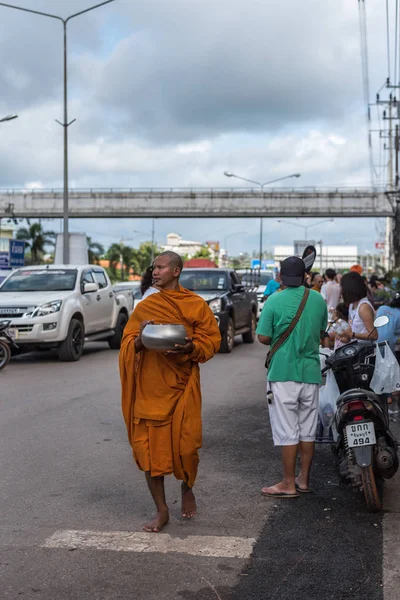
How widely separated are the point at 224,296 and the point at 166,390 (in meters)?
12.8

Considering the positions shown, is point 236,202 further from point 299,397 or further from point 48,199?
point 299,397

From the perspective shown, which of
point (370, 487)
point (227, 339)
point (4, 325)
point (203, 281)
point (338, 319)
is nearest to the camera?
point (370, 487)

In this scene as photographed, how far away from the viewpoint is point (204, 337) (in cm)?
521

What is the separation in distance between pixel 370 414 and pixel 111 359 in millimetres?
10921

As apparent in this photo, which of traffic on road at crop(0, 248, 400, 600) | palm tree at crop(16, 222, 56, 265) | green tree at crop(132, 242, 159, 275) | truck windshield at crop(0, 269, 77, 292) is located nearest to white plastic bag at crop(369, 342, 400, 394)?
traffic on road at crop(0, 248, 400, 600)

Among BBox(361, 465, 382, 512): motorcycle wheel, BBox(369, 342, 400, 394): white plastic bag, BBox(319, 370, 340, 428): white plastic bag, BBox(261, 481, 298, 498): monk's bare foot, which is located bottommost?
BBox(261, 481, 298, 498): monk's bare foot

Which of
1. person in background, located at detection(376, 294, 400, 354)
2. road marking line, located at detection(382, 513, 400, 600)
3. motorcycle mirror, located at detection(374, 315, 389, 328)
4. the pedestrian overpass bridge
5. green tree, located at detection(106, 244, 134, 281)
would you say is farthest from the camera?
green tree, located at detection(106, 244, 134, 281)

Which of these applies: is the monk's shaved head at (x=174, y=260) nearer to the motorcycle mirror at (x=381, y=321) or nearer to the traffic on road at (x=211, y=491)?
the traffic on road at (x=211, y=491)

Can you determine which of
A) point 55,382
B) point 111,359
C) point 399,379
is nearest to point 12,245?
point 111,359

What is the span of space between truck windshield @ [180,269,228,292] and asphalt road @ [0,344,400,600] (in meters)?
9.38

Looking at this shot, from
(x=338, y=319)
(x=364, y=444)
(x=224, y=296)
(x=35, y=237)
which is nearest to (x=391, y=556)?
(x=364, y=444)

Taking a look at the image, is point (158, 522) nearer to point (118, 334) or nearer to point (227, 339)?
point (227, 339)

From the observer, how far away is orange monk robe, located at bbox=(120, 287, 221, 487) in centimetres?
509

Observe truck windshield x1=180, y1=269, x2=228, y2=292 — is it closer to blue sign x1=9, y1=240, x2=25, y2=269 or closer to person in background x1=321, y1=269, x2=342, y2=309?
person in background x1=321, y1=269, x2=342, y2=309
